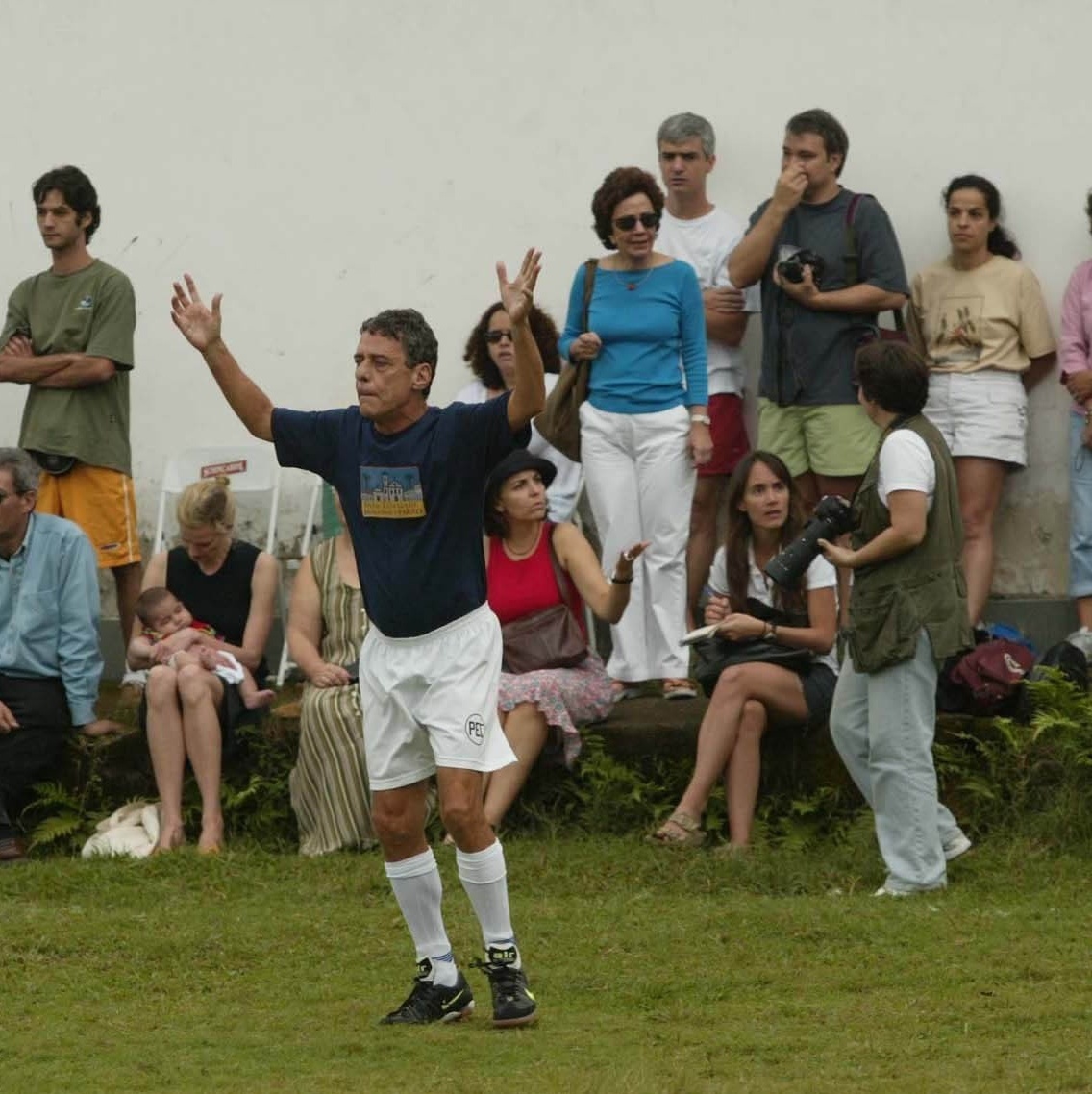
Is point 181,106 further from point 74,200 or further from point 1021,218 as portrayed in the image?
point 1021,218

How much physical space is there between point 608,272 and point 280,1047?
4457mm

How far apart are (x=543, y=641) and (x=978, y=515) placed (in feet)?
→ 6.71

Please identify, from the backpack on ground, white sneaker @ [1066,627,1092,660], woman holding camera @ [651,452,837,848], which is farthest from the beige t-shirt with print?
the backpack on ground

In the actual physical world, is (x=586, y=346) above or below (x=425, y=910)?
above

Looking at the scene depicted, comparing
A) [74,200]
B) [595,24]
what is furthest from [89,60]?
[595,24]

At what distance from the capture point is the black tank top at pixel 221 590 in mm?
10219

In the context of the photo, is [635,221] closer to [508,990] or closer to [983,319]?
[983,319]

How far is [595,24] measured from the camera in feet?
36.7

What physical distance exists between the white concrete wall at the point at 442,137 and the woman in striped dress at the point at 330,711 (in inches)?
67.3

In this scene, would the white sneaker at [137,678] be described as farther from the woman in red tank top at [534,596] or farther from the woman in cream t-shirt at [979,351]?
the woman in cream t-shirt at [979,351]

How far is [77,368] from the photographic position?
1067 cm

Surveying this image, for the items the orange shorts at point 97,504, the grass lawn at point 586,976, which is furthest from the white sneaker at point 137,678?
the grass lawn at point 586,976

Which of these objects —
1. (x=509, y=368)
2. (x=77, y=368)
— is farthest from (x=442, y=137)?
(x=77, y=368)

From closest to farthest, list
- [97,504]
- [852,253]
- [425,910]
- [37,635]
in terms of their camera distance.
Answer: [425,910] < [37,635] < [852,253] < [97,504]
